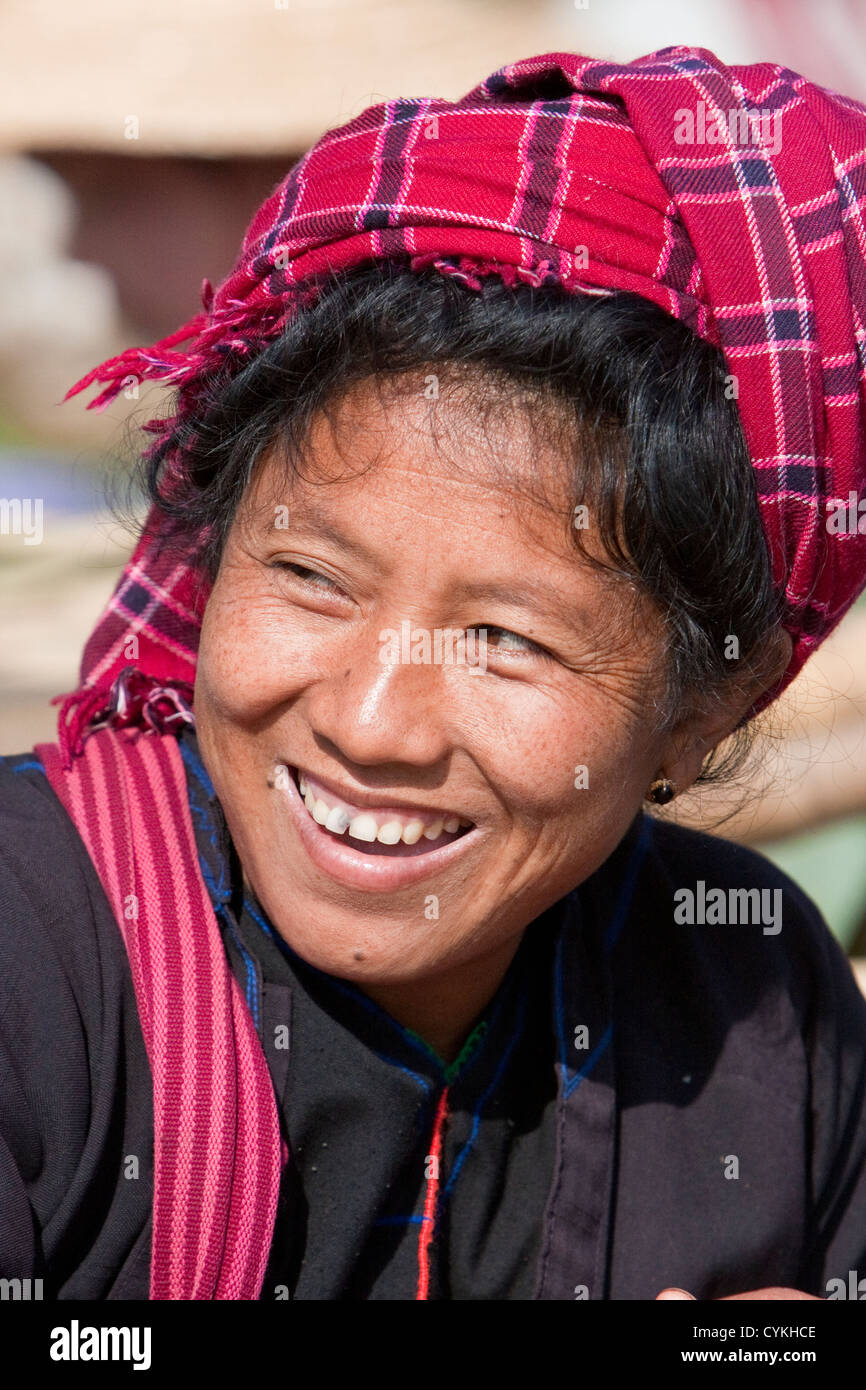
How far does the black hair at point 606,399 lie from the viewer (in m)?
1.61

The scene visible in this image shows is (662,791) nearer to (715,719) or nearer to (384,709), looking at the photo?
(715,719)

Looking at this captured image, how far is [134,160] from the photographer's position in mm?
3525

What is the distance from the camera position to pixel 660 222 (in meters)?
1.67

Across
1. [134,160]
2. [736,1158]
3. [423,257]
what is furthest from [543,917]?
[134,160]

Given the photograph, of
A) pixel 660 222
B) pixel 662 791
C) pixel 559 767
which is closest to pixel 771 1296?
pixel 662 791

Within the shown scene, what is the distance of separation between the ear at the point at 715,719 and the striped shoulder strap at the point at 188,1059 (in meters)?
0.68

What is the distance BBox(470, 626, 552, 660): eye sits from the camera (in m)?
1.65

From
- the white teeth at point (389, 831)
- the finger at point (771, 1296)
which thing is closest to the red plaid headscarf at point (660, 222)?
the white teeth at point (389, 831)

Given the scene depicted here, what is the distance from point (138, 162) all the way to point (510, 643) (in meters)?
2.44

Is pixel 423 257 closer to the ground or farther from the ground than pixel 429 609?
farther from the ground

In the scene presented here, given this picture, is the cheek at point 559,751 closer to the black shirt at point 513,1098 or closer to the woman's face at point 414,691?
the woman's face at point 414,691
